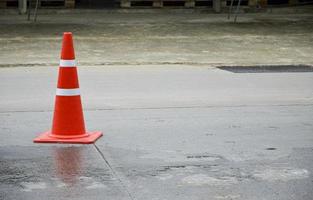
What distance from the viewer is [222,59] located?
14.2 m

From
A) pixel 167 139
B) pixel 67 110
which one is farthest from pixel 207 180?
pixel 67 110

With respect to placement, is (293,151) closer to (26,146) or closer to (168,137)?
(168,137)

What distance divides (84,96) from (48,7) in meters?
12.8

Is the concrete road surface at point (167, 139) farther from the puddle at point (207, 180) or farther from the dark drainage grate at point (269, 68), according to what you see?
the dark drainage grate at point (269, 68)

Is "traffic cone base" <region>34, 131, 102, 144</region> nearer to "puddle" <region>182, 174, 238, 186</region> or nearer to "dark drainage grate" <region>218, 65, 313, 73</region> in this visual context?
"puddle" <region>182, 174, 238, 186</region>

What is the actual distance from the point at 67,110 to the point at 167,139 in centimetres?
106

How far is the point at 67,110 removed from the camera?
7.36m

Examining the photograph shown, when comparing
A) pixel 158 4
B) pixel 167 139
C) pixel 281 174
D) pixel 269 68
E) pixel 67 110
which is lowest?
pixel 269 68

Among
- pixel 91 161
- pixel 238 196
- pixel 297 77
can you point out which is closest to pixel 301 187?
pixel 238 196

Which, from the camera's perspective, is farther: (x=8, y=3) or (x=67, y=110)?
(x=8, y=3)

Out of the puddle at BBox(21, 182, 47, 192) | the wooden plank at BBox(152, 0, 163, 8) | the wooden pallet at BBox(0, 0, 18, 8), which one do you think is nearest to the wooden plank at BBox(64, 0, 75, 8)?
the wooden pallet at BBox(0, 0, 18, 8)

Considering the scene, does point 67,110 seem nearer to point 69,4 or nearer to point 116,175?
point 116,175

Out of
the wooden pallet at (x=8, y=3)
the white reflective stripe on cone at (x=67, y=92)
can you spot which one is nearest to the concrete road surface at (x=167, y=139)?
the white reflective stripe on cone at (x=67, y=92)

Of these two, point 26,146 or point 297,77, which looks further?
point 297,77
